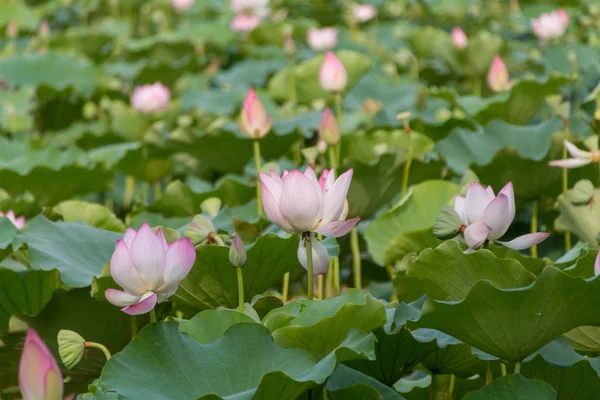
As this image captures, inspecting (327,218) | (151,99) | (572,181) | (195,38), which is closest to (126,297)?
(327,218)

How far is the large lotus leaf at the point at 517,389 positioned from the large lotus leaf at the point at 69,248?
1.96 ft

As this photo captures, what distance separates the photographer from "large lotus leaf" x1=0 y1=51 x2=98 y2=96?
3.63m

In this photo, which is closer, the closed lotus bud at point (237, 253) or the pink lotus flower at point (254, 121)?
the closed lotus bud at point (237, 253)

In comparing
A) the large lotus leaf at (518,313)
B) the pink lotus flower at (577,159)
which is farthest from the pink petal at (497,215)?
the pink lotus flower at (577,159)

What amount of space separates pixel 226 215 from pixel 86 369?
0.33 metres

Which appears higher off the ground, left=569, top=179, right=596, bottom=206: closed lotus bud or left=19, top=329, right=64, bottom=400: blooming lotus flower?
left=19, top=329, right=64, bottom=400: blooming lotus flower

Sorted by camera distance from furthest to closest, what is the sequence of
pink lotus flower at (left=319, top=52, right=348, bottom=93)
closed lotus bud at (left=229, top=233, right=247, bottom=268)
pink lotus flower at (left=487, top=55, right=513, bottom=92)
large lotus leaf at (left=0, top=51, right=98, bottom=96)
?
large lotus leaf at (left=0, top=51, right=98, bottom=96) < pink lotus flower at (left=487, top=55, right=513, bottom=92) < pink lotus flower at (left=319, top=52, right=348, bottom=93) < closed lotus bud at (left=229, top=233, right=247, bottom=268)

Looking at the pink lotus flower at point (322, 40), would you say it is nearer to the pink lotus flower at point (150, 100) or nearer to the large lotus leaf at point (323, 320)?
the pink lotus flower at point (150, 100)

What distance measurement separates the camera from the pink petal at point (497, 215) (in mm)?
1184

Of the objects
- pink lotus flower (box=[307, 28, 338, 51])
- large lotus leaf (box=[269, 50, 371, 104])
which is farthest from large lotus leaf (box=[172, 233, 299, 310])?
pink lotus flower (box=[307, 28, 338, 51])

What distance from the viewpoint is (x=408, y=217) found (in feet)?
5.74

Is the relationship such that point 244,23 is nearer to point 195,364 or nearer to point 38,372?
point 195,364

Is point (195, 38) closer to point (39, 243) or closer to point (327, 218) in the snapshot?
point (39, 243)

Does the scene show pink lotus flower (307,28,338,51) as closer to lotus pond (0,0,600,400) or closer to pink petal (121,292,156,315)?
lotus pond (0,0,600,400)
